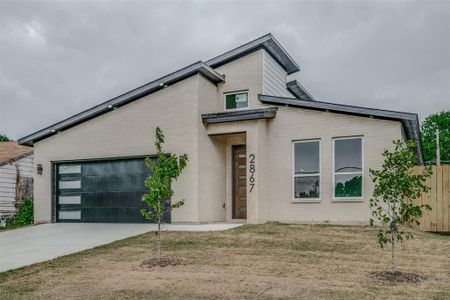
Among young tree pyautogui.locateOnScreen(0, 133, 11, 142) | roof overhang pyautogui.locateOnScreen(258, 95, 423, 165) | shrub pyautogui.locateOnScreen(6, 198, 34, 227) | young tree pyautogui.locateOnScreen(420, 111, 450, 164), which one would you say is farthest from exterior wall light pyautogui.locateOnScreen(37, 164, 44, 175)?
young tree pyautogui.locateOnScreen(420, 111, 450, 164)

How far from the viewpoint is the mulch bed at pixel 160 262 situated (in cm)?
837

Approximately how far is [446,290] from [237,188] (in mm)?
9299

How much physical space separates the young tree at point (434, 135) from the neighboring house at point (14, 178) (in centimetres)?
3699

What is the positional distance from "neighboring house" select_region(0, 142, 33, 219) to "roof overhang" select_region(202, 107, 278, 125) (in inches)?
451

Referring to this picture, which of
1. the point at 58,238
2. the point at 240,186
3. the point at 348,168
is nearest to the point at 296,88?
the point at 240,186

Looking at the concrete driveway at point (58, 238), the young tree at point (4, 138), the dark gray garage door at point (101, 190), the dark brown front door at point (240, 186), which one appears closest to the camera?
the concrete driveway at point (58, 238)

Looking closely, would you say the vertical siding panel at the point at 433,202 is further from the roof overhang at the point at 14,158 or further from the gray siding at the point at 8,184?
the roof overhang at the point at 14,158

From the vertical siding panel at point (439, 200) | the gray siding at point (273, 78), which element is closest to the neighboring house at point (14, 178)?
the gray siding at point (273, 78)

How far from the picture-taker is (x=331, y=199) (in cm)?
1352

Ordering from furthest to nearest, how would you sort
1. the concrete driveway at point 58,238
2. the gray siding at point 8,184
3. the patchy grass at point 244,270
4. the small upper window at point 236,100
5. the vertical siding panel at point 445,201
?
the gray siding at point 8,184
the small upper window at point 236,100
the vertical siding panel at point 445,201
the concrete driveway at point 58,238
the patchy grass at point 244,270

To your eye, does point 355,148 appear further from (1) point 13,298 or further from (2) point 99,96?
(2) point 99,96

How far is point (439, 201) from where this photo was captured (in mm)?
13734

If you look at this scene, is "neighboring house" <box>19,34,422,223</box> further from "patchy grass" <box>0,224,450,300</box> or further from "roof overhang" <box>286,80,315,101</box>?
"patchy grass" <box>0,224,450,300</box>

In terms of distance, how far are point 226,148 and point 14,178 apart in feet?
38.4
